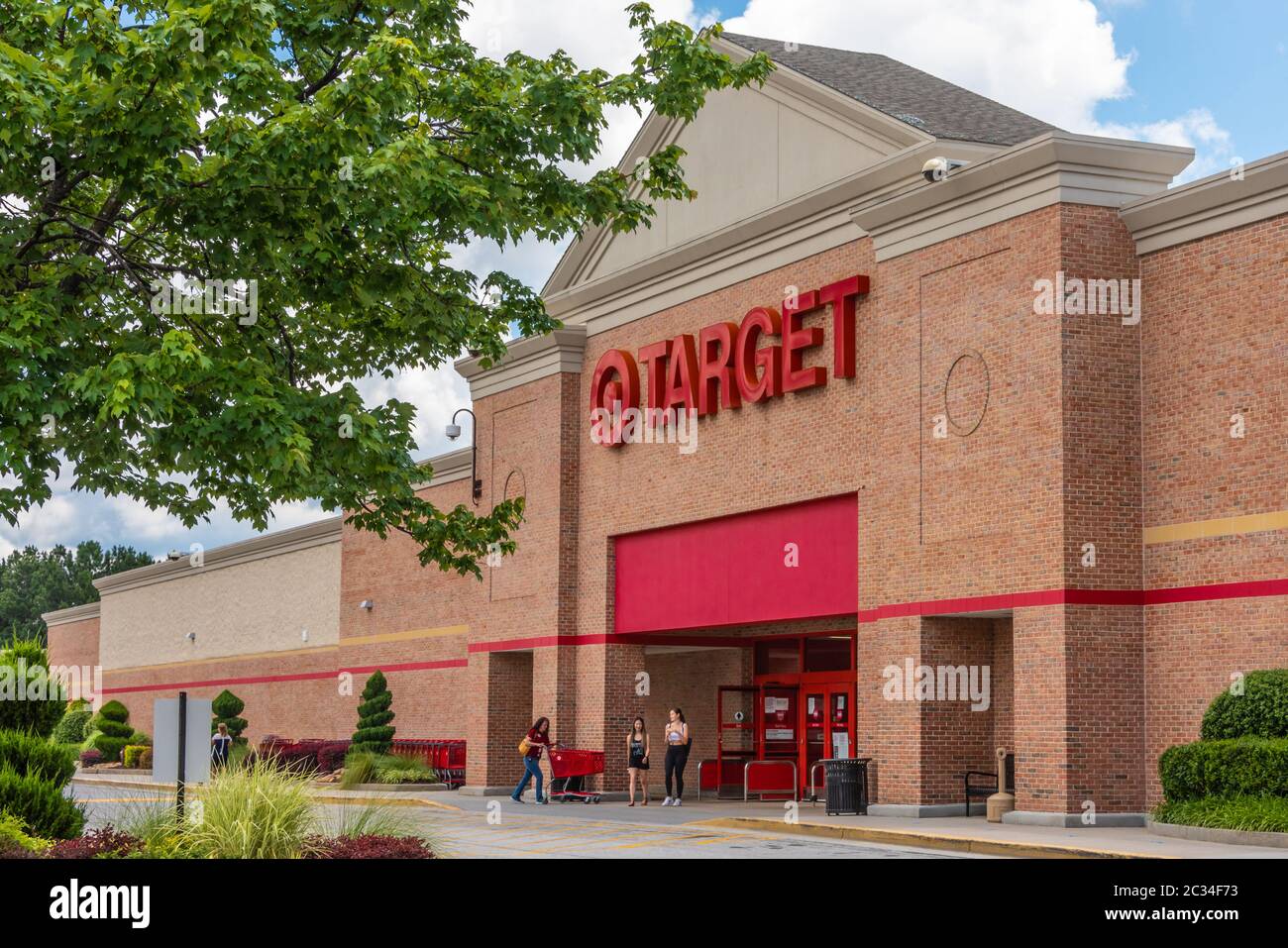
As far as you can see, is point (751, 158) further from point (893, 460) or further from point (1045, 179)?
point (1045, 179)

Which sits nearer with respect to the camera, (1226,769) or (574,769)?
(1226,769)

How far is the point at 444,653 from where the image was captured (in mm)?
41562

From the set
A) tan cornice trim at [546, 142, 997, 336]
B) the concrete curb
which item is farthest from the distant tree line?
the concrete curb

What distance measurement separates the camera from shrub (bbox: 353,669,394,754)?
133 feet

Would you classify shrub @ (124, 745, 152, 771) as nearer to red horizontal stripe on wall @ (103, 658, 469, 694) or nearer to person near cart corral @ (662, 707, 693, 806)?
red horizontal stripe on wall @ (103, 658, 469, 694)

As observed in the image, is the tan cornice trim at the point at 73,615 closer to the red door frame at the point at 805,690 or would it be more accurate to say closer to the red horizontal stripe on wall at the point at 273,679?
the red horizontal stripe on wall at the point at 273,679

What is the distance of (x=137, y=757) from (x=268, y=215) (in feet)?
134

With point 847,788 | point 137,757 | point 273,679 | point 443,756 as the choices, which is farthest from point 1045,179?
point 137,757

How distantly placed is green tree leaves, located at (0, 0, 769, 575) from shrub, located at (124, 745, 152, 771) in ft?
114

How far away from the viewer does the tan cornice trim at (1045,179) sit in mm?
22828

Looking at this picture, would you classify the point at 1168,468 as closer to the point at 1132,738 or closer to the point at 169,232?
the point at 1132,738

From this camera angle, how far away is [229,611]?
5734 cm

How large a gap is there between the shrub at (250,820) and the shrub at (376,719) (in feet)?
85.6

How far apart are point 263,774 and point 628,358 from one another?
18968 mm
